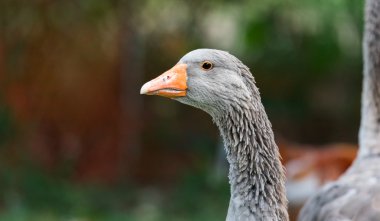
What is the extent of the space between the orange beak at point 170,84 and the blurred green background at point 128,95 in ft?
16.4

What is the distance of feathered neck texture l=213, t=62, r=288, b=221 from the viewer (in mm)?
3145

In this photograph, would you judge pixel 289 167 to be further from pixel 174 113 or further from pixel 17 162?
pixel 174 113

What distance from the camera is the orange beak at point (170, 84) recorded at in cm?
310

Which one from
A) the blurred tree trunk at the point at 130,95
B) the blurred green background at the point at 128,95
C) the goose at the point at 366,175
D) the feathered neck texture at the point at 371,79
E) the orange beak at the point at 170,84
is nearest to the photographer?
the orange beak at the point at 170,84

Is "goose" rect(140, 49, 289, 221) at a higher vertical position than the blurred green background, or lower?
lower

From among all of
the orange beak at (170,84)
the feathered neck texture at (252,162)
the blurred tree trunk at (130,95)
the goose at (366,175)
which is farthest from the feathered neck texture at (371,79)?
the blurred tree trunk at (130,95)

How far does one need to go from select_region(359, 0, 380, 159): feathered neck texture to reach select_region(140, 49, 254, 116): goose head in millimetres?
1624

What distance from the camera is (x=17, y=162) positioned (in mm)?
9266

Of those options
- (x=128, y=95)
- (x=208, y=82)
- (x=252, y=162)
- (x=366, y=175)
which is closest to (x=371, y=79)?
(x=366, y=175)

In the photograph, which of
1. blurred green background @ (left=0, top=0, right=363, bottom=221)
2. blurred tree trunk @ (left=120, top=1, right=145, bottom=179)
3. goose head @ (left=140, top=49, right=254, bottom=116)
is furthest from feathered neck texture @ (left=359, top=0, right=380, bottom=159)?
blurred tree trunk @ (left=120, top=1, right=145, bottom=179)

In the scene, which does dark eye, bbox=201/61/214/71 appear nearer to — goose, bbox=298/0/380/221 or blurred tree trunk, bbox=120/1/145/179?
goose, bbox=298/0/380/221

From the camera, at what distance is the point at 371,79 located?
4688 mm

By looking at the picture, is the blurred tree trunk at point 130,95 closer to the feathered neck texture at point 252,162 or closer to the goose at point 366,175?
the goose at point 366,175

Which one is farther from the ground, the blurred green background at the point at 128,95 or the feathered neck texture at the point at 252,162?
the blurred green background at the point at 128,95
